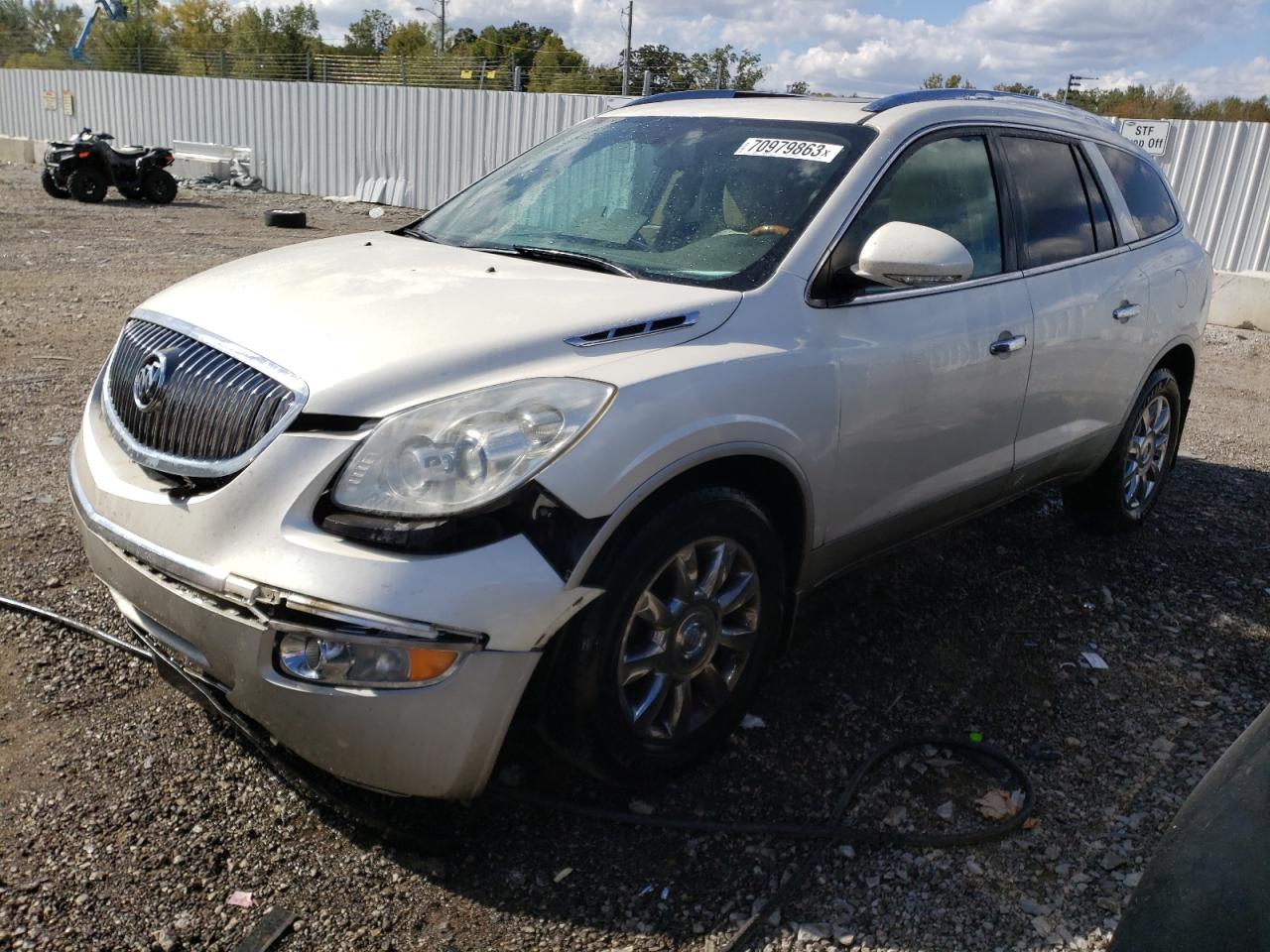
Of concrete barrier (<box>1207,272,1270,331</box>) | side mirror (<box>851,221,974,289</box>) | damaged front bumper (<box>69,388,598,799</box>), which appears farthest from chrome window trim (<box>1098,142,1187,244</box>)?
concrete barrier (<box>1207,272,1270,331</box>)

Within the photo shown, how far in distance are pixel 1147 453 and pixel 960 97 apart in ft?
7.36

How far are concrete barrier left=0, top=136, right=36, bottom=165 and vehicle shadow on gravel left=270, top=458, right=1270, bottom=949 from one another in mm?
31330

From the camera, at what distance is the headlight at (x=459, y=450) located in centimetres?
233

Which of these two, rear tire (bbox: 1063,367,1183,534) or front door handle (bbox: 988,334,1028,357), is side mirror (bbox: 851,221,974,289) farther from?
rear tire (bbox: 1063,367,1183,534)

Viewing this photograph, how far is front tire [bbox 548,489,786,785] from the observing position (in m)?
2.55

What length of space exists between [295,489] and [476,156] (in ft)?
67.3

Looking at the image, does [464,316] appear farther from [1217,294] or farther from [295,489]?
[1217,294]

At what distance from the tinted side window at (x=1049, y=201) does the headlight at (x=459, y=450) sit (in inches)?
91.5

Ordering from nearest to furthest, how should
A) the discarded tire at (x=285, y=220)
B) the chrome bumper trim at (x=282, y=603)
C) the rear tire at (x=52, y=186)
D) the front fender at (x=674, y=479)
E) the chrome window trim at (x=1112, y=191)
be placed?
Result: the chrome bumper trim at (x=282, y=603), the front fender at (x=674, y=479), the chrome window trim at (x=1112, y=191), the discarded tire at (x=285, y=220), the rear tire at (x=52, y=186)

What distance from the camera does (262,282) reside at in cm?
306

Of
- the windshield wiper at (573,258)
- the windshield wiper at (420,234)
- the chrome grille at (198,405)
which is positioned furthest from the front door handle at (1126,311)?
the chrome grille at (198,405)

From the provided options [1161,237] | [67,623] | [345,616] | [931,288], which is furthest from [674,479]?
[1161,237]

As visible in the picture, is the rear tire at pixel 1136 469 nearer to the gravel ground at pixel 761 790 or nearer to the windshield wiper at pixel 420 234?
the gravel ground at pixel 761 790

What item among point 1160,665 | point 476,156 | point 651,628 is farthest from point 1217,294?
point 476,156
